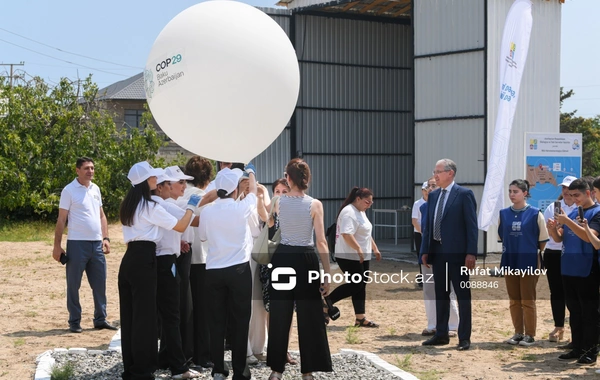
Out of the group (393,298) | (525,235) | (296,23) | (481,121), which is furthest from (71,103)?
(525,235)

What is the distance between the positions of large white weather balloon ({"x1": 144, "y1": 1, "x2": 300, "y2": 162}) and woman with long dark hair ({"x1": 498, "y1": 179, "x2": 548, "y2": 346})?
9.63 feet

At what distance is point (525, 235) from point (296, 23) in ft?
41.6

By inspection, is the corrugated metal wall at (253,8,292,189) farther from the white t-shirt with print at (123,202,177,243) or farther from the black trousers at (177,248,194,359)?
the white t-shirt with print at (123,202,177,243)

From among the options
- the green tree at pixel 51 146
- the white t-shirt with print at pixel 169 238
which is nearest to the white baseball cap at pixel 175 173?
the white t-shirt with print at pixel 169 238

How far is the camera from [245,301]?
5500 millimetres

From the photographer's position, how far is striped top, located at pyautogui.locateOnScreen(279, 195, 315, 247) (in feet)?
19.0

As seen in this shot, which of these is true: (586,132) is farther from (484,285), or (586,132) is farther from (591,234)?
(591,234)

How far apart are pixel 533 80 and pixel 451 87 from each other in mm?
1698

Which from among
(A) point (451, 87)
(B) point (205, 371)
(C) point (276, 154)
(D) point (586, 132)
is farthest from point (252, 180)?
(D) point (586, 132)

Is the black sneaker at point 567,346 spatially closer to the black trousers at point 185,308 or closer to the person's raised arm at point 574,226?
the person's raised arm at point 574,226

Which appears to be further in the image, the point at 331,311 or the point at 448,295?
the point at 448,295

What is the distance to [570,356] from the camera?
21.9ft

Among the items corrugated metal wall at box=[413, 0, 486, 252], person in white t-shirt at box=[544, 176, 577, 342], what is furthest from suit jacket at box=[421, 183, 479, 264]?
corrugated metal wall at box=[413, 0, 486, 252]

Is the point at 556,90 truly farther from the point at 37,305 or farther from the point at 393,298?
the point at 37,305
